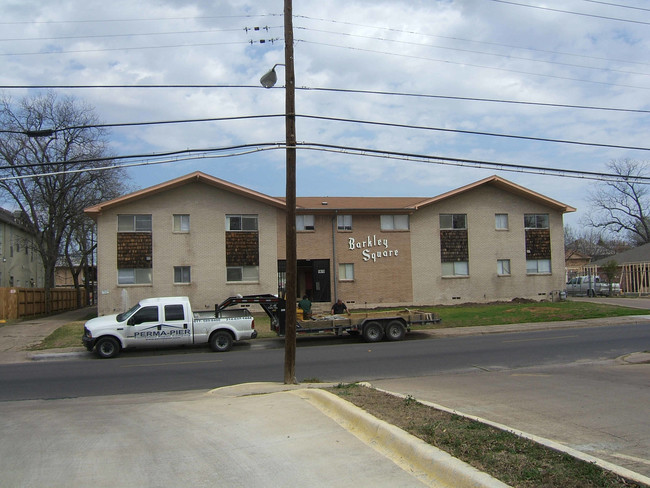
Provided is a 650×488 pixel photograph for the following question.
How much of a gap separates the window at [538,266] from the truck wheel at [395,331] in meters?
17.5

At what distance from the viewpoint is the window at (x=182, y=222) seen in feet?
102

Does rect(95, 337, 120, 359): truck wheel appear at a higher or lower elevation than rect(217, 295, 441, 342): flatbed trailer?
lower

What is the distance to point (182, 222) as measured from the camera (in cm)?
3125

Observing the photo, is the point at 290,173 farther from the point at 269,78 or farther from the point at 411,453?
the point at 411,453

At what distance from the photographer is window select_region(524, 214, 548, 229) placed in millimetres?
36281

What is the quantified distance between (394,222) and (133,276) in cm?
1491

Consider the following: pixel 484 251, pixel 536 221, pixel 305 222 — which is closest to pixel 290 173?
pixel 305 222

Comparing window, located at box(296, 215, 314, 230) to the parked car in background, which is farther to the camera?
the parked car in background

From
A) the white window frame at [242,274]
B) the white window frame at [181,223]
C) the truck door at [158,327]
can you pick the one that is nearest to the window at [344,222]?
the white window frame at [242,274]

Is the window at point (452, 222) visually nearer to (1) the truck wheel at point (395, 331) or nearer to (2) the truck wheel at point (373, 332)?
(1) the truck wheel at point (395, 331)

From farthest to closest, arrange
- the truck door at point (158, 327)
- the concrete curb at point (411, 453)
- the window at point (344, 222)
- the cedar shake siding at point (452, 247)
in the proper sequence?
the cedar shake siding at point (452, 247) < the window at point (344, 222) < the truck door at point (158, 327) < the concrete curb at point (411, 453)

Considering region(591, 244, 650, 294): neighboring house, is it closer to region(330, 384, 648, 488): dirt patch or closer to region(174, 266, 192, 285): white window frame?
region(174, 266, 192, 285): white window frame

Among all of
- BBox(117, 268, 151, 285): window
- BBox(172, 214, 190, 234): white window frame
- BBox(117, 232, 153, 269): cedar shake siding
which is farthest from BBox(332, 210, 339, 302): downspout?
BBox(117, 268, 151, 285): window

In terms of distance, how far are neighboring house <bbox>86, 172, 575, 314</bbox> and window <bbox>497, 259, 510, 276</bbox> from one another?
0.20 feet
